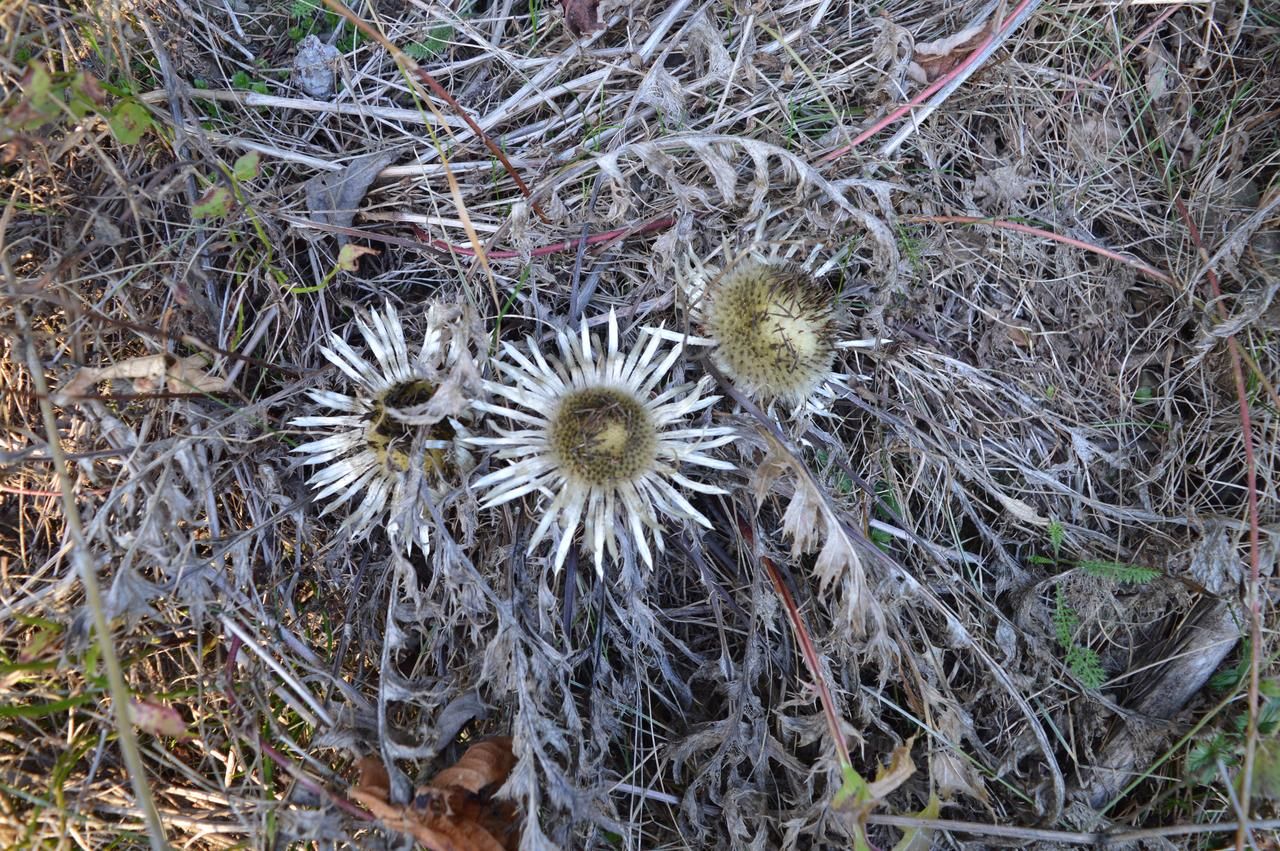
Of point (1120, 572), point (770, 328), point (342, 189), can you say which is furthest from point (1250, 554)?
point (342, 189)

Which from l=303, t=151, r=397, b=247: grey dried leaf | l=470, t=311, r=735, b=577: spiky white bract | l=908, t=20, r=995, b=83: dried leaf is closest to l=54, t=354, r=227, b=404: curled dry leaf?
l=303, t=151, r=397, b=247: grey dried leaf

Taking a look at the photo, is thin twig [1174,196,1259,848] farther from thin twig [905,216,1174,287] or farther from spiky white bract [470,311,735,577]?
spiky white bract [470,311,735,577]

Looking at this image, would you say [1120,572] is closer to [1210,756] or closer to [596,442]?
[1210,756]

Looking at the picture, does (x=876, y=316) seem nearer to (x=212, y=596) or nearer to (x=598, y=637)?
(x=598, y=637)

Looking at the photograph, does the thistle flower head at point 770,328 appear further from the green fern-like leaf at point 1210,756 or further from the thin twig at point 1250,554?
the green fern-like leaf at point 1210,756

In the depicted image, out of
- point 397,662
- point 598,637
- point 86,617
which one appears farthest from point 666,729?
point 86,617

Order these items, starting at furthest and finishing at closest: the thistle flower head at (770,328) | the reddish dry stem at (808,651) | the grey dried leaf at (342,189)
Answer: the grey dried leaf at (342,189) → the thistle flower head at (770,328) → the reddish dry stem at (808,651)

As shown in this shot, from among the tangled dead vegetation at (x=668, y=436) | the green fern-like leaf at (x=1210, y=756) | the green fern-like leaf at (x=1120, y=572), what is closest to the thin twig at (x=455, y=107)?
the tangled dead vegetation at (x=668, y=436)
